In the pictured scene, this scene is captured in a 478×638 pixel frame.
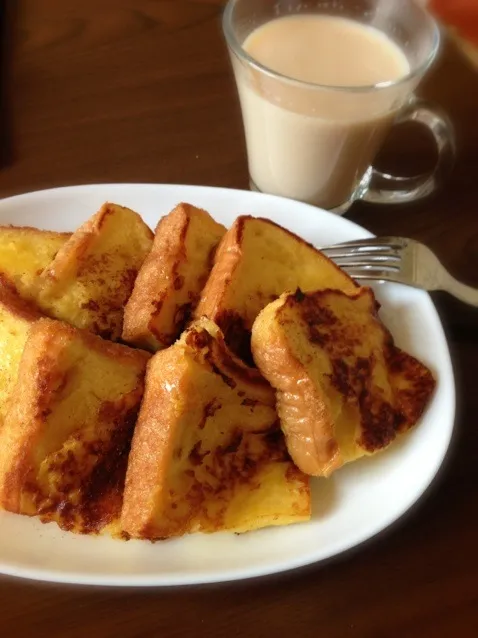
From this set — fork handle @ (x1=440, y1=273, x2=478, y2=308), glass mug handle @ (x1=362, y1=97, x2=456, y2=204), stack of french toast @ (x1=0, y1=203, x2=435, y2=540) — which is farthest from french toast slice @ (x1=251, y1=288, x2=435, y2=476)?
glass mug handle @ (x1=362, y1=97, x2=456, y2=204)

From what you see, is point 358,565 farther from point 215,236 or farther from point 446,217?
point 446,217

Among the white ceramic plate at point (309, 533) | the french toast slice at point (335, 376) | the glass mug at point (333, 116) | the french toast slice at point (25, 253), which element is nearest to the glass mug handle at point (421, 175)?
the glass mug at point (333, 116)

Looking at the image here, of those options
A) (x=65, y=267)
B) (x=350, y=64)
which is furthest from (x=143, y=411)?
(x=350, y=64)

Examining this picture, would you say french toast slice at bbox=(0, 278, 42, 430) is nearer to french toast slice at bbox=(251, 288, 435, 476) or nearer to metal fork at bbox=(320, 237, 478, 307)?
french toast slice at bbox=(251, 288, 435, 476)

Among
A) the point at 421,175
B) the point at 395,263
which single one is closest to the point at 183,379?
the point at 395,263

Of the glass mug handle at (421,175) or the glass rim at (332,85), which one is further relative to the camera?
the glass mug handle at (421,175)

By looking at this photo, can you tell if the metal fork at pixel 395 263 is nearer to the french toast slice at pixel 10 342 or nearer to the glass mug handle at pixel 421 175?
the glass mug handle at pixel 421 175
